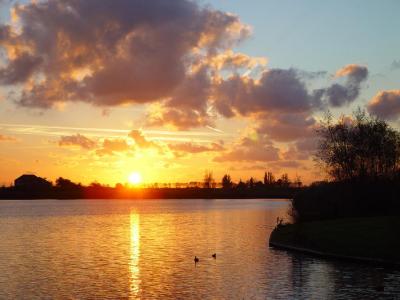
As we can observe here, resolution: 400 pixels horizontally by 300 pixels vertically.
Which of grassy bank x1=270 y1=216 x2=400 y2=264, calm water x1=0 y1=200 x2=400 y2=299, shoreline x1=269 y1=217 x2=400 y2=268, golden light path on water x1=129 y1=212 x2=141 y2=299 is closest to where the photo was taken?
calm water x1=0 y1=200 x2=400 y2=299

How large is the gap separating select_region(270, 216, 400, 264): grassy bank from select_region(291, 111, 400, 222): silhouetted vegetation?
1064cm

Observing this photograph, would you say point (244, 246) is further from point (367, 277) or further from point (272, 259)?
point (367, 277)

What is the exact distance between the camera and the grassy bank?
5128 cm

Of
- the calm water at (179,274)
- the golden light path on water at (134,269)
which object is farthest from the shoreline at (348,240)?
the golden light path on water at (134,269)

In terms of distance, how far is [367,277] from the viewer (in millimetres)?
43094

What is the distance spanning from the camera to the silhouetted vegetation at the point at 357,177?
7800cm

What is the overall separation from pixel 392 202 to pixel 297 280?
39.4m

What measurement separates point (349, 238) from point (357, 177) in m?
35.8

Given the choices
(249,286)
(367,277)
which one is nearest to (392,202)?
(367,277)

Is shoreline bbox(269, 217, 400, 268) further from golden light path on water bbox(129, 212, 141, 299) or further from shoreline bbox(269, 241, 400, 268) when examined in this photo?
golden light path on water bbox(129, 212, 141, 299)

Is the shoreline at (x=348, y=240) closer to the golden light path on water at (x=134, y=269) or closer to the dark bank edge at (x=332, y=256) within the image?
the dark bank edge at (x=332, y=256)

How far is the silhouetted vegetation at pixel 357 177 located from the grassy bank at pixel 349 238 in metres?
10.6

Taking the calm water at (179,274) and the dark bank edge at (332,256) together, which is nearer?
the calm water at (179,274)

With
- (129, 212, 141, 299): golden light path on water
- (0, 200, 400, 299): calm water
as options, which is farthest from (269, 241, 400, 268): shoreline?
(129, 212, 141, 299): golden light path on water
